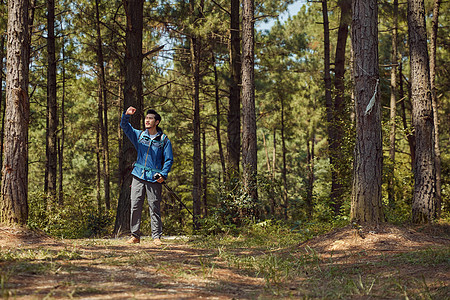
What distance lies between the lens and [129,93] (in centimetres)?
967

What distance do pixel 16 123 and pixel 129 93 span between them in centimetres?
329

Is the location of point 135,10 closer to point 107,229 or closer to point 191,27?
point 191,27

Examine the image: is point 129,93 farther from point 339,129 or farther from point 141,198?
point 339,129

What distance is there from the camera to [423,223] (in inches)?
328

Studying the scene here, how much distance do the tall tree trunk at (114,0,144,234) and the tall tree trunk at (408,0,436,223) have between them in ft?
20.0

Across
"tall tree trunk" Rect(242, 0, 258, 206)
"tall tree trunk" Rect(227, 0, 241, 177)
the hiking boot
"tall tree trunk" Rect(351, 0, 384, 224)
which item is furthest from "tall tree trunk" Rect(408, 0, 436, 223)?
the hiking boot

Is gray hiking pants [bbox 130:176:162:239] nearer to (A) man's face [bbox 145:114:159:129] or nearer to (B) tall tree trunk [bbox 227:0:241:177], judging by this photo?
(A) man's face [bbox 145:114:159:129]

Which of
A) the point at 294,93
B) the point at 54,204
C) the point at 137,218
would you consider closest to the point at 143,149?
the point at 137,218

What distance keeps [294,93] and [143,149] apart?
20.8 metres

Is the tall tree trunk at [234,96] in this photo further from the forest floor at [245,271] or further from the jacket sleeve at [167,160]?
the forest floor at [245,271]

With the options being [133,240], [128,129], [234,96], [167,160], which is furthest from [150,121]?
[234,96]

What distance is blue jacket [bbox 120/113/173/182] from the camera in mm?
6859

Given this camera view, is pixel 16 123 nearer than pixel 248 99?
Yes

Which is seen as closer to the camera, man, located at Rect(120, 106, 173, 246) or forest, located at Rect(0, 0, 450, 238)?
forest, located at Rect(0, 0, 450, 238)
